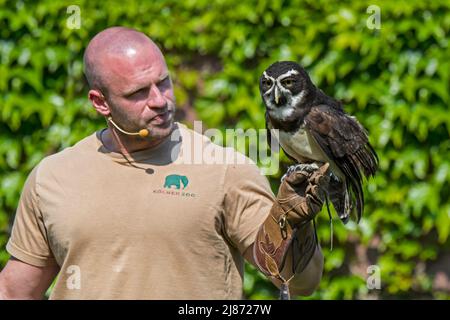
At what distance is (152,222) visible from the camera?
10.4 ft

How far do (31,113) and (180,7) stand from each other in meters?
1.21

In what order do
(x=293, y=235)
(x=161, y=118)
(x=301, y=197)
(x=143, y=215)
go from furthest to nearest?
(x=161, y=118)
(x=143, y=215)
(x=293, y=235)
(x=301, y=197)

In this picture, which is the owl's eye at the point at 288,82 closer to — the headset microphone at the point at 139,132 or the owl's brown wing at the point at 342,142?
the owl's brown wing at the point at 342,142

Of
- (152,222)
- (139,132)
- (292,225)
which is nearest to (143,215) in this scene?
(152,222)

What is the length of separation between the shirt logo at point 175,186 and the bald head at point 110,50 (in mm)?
493

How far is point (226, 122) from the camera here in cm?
549

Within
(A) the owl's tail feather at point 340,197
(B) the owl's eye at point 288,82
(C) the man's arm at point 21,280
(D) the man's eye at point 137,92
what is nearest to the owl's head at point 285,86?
(B) the owl's eye at point 288,82

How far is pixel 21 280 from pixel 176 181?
0.79 m

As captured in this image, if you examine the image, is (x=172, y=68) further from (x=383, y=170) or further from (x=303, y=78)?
(x=303, y=78)

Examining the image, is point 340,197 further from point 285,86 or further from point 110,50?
point 110,50

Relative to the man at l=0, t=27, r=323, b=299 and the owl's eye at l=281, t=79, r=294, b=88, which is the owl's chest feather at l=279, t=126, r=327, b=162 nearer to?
the owl's eye at l=281, t=79, r=294, b=88

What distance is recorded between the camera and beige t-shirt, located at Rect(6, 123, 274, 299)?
3.16m
